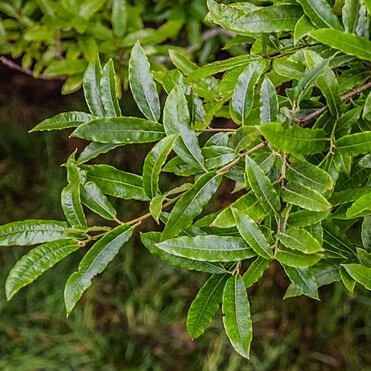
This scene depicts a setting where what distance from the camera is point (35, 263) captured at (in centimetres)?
88

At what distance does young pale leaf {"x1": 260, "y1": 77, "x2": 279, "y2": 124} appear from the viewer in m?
0.80

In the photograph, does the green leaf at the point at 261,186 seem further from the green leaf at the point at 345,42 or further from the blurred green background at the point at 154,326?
the blurred green background at the point at 154,326

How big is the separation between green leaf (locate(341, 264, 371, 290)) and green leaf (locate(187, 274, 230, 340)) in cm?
17

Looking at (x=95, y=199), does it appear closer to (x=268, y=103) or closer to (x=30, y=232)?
(x=30, y=232)

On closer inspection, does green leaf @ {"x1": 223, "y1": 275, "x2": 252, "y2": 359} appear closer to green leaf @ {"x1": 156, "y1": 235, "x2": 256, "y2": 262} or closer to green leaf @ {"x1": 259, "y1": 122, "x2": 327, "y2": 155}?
green leaf @ {"x1": 156, "y1": 235, "x2": 256, "y2": 262}

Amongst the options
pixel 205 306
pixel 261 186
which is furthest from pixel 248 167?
pixel 205 306

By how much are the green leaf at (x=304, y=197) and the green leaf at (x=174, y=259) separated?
6.1 inches

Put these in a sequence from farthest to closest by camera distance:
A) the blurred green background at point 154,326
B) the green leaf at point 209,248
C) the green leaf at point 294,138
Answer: the blurred green background at point 154,326 → the green leaf at point 209,248 → the green leaf at point 294,138

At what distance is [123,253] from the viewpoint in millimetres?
2846

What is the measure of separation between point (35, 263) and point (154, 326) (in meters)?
1.85

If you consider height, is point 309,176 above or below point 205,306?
above

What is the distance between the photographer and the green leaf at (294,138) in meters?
0.70

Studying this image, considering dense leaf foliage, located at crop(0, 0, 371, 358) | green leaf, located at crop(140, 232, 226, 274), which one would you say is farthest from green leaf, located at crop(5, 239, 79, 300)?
green leaf, located at crop(140, 232, 226, 274)

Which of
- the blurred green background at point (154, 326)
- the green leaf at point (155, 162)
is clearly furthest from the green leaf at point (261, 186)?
the blurred green background at point (154, 326)
